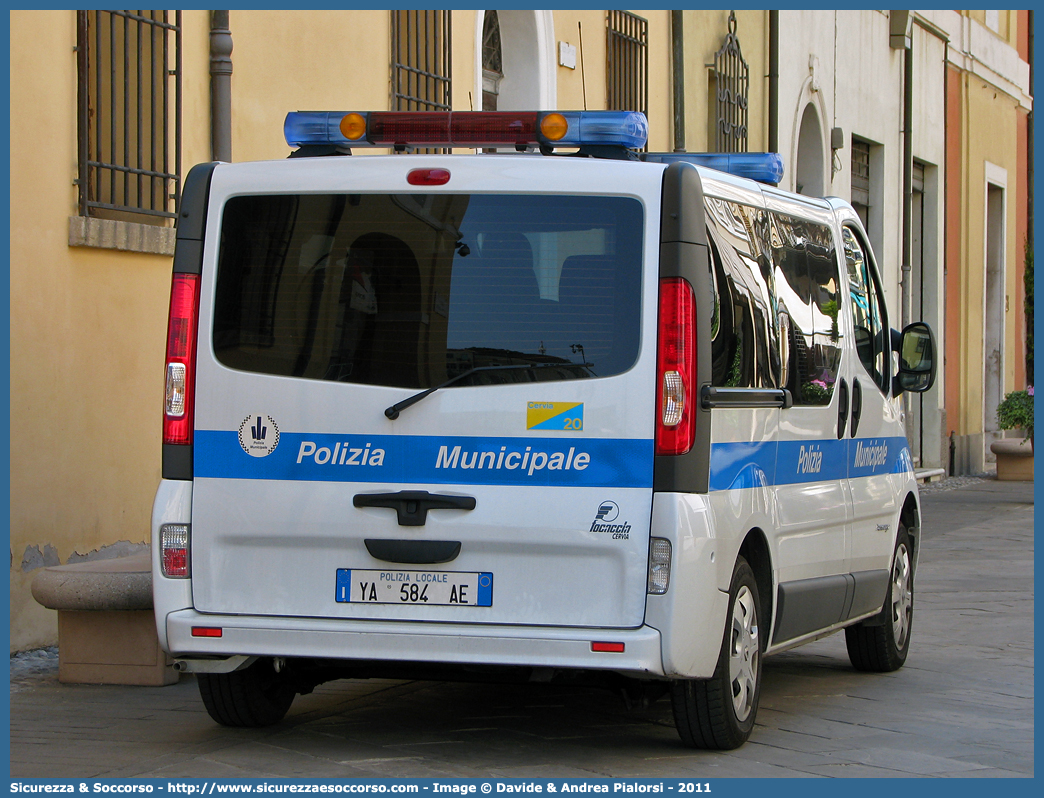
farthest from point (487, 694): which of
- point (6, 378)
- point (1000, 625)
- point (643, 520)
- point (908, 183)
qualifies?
point (908, 183)

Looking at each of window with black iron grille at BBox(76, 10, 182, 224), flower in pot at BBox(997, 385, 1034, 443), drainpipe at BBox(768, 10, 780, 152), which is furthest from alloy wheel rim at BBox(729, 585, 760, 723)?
flower in pot at BBox(997, 385, 1034, 443)

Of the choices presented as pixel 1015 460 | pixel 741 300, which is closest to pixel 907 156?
pixel 1015 460

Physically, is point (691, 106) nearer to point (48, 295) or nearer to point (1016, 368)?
point (48, 295)

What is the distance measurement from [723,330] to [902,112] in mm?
18161

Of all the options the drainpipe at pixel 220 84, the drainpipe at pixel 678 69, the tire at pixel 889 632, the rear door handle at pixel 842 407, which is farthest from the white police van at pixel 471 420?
the drainpipe at pixel 678 69

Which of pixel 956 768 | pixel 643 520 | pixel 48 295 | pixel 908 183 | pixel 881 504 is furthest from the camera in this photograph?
pixel 908 183

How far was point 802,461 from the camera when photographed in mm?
6648

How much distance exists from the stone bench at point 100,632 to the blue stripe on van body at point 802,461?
277cm

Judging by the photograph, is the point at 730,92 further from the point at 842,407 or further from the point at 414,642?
the point at 414,642

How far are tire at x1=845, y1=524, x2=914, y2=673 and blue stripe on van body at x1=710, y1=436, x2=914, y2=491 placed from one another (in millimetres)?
493

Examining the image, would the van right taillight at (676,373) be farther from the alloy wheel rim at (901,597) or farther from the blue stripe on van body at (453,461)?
the alloy wheel rim at (901,597)

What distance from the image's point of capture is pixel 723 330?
5727 mm

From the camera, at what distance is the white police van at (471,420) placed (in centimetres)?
A: 545

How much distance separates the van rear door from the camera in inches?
215
